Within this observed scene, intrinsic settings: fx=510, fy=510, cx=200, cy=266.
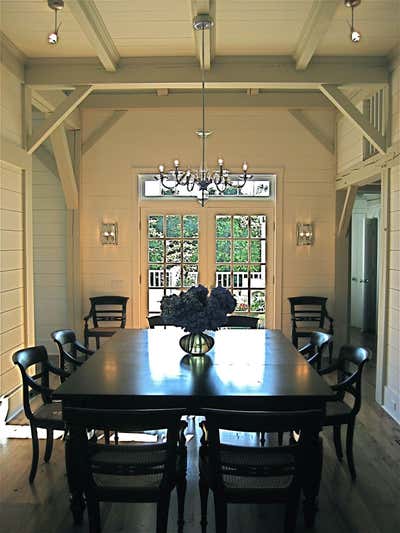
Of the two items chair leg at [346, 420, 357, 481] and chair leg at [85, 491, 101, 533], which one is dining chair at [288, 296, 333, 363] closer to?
chair leg at [346, 420, 357, 481]

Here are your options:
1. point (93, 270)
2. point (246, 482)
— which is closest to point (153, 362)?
point (246, 482)

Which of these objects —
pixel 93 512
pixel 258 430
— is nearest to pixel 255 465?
pixel 258 430

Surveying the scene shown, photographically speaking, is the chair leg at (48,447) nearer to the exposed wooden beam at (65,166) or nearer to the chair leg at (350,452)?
the chair leg at (350,452)

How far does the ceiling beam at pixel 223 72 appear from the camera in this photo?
15.1ft

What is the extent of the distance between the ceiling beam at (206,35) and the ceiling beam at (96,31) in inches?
27.8

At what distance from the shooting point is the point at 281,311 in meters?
6.67

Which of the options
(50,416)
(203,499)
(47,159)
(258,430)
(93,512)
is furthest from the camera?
(47,159)

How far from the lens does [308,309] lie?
6.65 metres

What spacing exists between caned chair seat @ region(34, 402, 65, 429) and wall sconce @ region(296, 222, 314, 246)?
A: 164 inches

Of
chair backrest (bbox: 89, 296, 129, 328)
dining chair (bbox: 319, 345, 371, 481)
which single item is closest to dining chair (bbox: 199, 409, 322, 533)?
dining chair (bbox: 319, 345, 371, 481)

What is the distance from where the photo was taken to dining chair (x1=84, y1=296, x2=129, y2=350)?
6431 mm

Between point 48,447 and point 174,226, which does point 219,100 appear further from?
point 48,447

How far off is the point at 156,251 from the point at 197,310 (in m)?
3.66

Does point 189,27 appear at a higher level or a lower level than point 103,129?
higher
